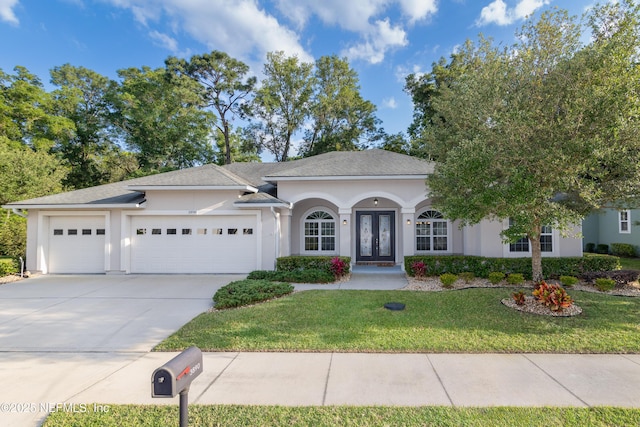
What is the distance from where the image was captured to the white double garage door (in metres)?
12.1

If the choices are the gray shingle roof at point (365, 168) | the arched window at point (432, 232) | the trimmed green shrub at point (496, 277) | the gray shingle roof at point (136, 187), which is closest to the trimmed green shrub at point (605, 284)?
the trimmed green shrub at point (496, 277)

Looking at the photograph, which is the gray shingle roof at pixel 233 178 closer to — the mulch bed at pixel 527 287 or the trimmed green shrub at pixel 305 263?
the trimmed green shrub at pixel 305 263

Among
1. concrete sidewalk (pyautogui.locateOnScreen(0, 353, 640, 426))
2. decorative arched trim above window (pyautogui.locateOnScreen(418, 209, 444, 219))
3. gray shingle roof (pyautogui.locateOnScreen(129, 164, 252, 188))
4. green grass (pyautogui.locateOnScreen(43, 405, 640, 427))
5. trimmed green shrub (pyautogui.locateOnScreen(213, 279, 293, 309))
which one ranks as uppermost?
gray shingle roof (pyautogui.locateOnScreen(129, 164, 252, 188))

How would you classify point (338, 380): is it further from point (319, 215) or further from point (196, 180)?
point (196, 180)

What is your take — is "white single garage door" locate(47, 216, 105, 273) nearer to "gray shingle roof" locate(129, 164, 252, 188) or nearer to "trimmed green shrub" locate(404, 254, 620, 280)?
"gray shingle roof" locate(129, 164, 252, 188)

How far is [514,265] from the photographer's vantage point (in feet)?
34.8

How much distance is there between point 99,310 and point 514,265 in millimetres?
12811

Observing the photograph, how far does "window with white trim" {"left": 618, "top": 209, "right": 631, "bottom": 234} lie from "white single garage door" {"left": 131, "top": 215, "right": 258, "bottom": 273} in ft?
69.3

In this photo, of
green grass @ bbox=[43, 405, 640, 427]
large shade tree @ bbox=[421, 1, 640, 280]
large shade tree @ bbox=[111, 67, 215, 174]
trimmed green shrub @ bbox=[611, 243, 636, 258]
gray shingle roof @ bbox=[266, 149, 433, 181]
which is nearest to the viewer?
green grass @ bbox=[43, 405, 640, 427]

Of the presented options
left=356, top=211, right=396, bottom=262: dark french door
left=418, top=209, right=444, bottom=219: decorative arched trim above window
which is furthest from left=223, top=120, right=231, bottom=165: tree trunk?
left=418, top=209, right=444, bottom=219: decorative arched trim above window

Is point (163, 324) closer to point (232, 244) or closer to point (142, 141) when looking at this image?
point (232, 244)

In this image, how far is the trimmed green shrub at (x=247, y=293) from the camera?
7617 mm

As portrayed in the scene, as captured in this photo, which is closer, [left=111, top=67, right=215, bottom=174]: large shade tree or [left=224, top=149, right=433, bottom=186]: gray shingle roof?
[left=224, top=149, right=433, bottom=186]: gray shingle roof

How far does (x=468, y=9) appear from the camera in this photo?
12.7 m
